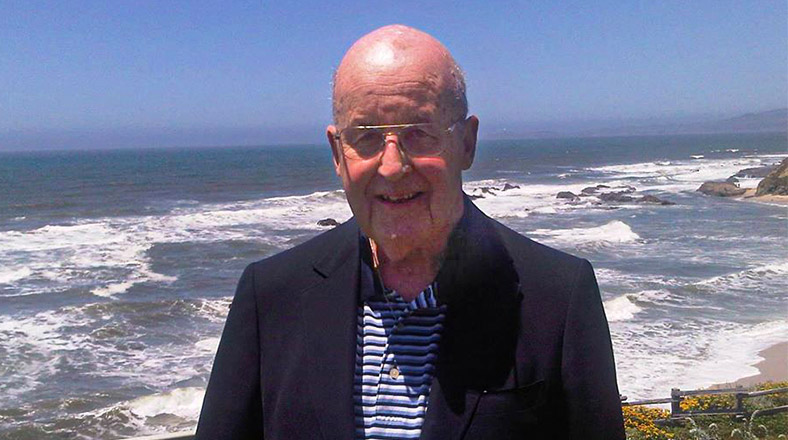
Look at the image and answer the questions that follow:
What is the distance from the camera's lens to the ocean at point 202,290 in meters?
9.99

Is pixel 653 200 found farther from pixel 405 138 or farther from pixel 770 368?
pixel 405 138

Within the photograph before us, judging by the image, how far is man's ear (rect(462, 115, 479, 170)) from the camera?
1436 mm

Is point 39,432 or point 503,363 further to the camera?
point 39,432

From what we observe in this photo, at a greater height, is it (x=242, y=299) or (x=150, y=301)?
(x=242, y=299)

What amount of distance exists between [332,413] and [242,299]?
31cm

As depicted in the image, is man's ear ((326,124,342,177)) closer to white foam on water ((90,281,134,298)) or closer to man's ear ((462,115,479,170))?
man's ear ((462,115,479,170))

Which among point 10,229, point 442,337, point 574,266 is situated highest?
point 574,266

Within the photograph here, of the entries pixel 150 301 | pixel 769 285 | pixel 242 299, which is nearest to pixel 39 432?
pixel 150 301

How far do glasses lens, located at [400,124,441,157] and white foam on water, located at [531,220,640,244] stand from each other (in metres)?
23.0

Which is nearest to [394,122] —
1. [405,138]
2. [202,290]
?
[405,138]

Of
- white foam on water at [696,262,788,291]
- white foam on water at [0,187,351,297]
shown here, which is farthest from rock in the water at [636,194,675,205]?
white foam on water at [696,262,788,291]

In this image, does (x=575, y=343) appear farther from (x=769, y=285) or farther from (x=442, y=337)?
(x=769, y=285)

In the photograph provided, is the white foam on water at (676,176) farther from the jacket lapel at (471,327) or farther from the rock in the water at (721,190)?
the jacket lapel at (471,327)

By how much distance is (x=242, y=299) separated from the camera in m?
1.56
